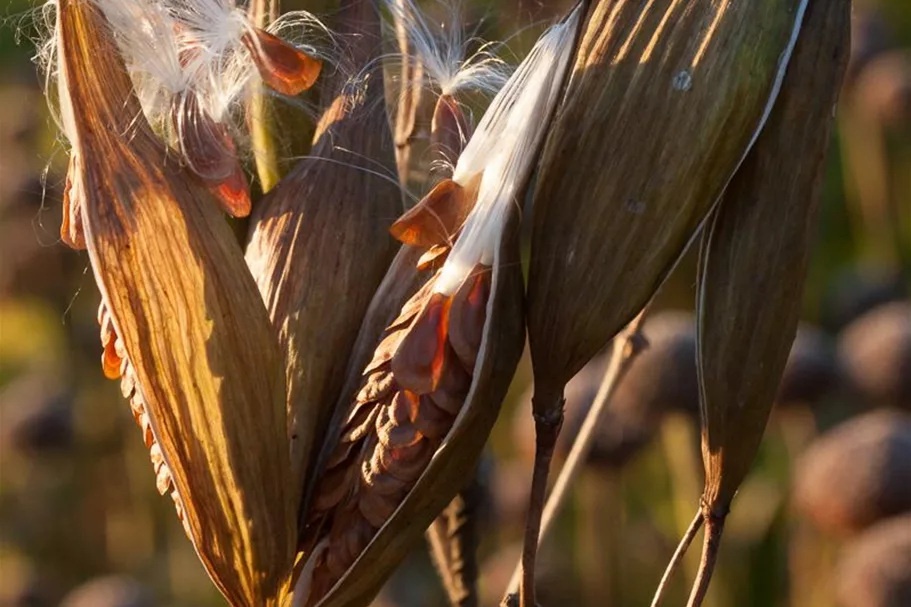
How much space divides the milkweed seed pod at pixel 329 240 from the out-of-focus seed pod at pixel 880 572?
75 cm

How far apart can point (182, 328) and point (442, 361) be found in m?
0.10

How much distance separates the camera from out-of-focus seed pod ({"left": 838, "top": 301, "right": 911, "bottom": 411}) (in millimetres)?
1592

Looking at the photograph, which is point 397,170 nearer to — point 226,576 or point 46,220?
point 226,576

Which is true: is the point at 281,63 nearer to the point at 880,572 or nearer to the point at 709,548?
the point at 709,548

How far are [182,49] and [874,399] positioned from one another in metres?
1.25

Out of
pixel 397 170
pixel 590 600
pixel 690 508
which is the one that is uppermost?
pixel 397 170

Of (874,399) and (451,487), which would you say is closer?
(451,487)

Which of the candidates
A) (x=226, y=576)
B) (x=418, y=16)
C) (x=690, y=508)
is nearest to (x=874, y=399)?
(x=690, y=508)

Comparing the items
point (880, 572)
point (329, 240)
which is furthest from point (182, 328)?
point (880, 572)

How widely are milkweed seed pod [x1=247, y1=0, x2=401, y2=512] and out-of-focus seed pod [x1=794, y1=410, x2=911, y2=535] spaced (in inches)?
33.9

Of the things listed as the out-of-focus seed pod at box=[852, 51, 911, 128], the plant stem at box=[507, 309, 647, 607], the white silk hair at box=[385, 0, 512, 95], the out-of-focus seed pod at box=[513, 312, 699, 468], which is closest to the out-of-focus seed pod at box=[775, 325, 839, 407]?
the out-of-focus seed pod at box=[513, 312, 699, 468]

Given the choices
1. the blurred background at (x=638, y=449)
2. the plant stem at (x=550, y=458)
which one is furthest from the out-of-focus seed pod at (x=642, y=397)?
the plant stem at (x=550, y=458)

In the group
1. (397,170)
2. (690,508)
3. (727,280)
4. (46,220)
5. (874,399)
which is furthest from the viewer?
(46,220)

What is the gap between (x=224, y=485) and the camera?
521mm
